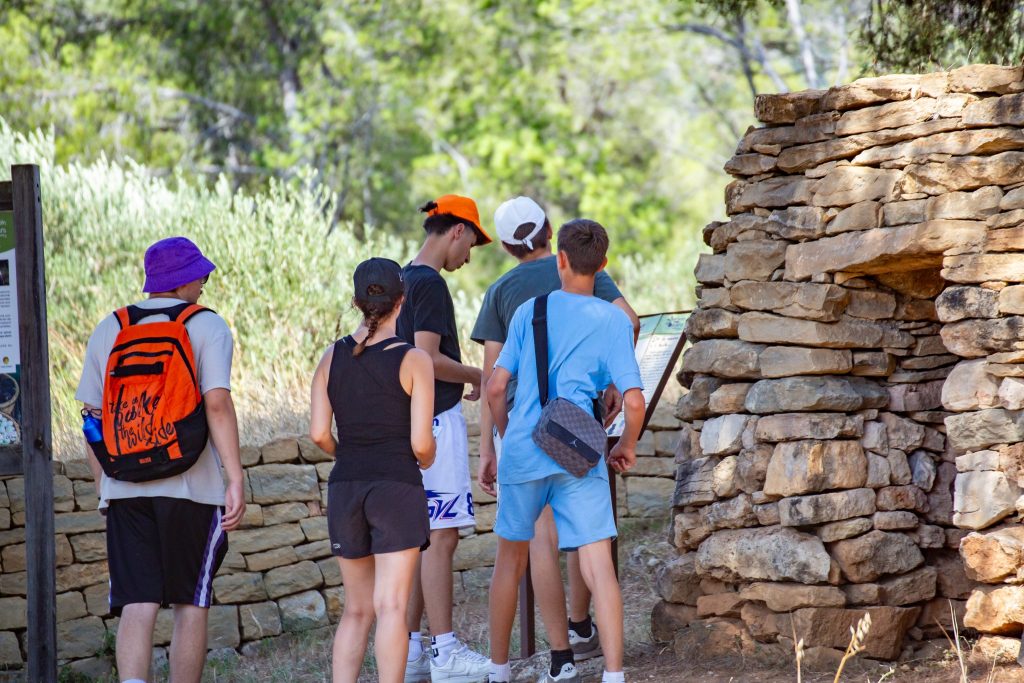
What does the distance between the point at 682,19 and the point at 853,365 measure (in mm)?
13589

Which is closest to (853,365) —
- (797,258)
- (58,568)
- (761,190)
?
(797,258)

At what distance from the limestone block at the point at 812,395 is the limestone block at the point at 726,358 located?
0.09 m

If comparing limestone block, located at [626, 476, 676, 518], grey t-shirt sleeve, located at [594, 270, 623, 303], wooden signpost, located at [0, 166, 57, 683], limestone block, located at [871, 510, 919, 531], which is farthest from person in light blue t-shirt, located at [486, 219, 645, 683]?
→ limestone block, located at [626, 476, 676, 518]

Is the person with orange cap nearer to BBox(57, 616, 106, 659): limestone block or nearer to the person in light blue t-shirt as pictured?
the person in light blue t-shirt

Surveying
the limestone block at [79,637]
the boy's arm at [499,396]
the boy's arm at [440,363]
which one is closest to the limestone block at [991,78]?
the boy's arm at [499,396]

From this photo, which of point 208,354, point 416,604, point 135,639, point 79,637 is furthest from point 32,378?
point 416,604

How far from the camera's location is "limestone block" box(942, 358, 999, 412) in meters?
4.54

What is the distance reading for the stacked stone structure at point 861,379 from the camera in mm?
4539

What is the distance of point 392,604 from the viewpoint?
3789 millimetres

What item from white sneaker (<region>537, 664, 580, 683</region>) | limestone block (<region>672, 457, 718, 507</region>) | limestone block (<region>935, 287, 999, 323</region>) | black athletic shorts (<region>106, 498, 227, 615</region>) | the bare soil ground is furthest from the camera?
limestone block (<region>672, 457, 718, 507</region>)

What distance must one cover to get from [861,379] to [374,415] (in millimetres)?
2517

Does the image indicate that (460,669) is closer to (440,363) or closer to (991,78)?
(440,363)

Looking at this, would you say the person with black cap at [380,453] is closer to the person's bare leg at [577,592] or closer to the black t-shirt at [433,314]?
the black t-shirt at [433,314]

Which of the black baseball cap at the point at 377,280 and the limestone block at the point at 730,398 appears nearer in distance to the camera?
the black baseball cap at the point at 377,280
